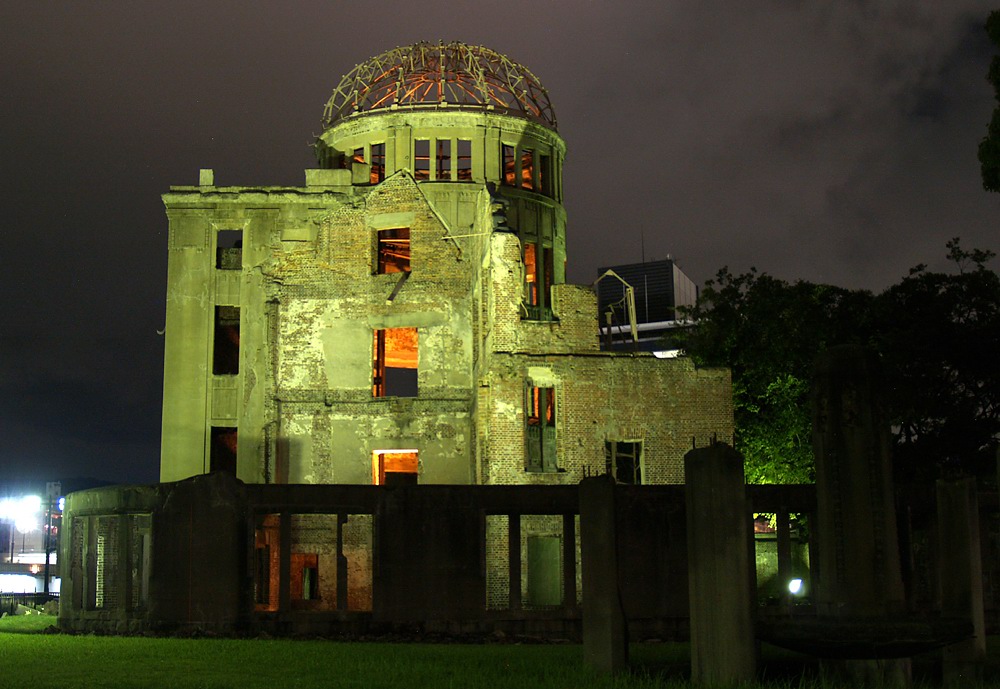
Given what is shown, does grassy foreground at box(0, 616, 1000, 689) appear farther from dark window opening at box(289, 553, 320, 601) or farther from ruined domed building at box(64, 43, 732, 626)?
dark window opening at box(289, 553, 320, 601)

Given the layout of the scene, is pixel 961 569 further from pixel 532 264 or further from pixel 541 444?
pixel 532 264

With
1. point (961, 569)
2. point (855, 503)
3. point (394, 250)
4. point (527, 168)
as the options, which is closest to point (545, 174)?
point (527, 168)

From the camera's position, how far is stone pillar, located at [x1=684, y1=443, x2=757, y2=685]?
1164cm

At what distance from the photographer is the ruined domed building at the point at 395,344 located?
28734 mm

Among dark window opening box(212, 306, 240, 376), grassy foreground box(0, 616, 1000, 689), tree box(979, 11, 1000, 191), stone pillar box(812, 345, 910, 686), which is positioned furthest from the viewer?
dark window opening box(212, 306, 240, 376)

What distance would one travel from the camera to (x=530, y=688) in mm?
11969

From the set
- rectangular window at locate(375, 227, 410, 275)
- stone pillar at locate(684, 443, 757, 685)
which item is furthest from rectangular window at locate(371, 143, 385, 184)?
stone pillar at locate(684, 443, 757, 685)

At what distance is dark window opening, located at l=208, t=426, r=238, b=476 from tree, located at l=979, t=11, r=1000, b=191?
967 inches

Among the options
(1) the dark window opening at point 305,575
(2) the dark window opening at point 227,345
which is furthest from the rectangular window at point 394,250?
(1) the dark window opening at point 305,575

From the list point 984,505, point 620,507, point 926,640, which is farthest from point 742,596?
point 984,505

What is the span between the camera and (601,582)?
42.7 ft

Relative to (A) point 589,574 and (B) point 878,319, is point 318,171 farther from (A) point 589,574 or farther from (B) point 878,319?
(A) point 589,574

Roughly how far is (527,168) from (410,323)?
10.7 m

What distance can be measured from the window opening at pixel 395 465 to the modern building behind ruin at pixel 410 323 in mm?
65
